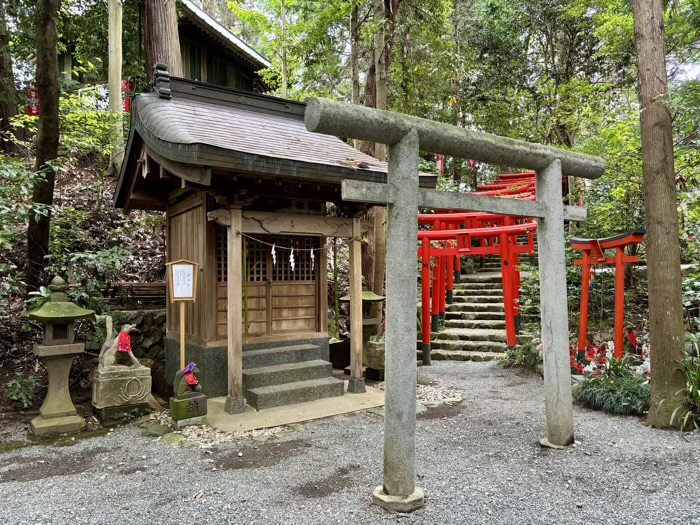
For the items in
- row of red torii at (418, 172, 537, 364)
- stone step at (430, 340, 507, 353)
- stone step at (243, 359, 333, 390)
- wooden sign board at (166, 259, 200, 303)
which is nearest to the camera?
wooden sign board at (166, 259, 200, 303)

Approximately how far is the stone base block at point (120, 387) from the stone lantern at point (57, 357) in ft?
1.08

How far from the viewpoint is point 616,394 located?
5.80 m

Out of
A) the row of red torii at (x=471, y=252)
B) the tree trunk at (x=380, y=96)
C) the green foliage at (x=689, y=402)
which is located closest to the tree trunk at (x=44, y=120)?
the tree trunk at (x=380, y=96)

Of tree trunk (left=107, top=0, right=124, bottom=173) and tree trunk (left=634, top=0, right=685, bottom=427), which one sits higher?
tree trunk (left=107, top=0, right=124, bottom=173)

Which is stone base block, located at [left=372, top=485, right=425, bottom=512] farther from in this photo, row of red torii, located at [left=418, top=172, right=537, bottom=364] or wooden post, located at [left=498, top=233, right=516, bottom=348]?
wooden post, located at [left=498, top=233, right=516, bottom=348]

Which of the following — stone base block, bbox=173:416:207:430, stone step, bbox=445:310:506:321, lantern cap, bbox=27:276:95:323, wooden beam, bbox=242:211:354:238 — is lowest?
stone base block, bbox=173:416:207:430

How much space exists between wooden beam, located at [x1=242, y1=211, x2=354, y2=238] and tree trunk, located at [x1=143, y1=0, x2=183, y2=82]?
19.2 feet

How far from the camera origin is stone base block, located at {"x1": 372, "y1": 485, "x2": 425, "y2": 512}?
331 cm

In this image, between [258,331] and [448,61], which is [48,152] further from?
[448,61]

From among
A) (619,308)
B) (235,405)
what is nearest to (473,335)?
(619,308)

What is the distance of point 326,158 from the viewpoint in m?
6.52

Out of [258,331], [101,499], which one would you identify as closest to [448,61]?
[258,331]

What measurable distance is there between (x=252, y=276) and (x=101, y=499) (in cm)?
394

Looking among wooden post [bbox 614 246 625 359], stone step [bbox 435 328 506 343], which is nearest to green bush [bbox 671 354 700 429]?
wooden post [bbox 614 246 625 359]
